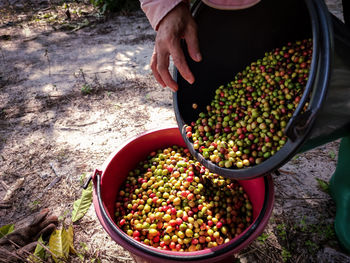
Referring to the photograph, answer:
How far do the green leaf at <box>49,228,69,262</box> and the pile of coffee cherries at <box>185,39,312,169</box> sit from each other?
147cm

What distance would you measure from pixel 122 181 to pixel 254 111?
1525 millimetres

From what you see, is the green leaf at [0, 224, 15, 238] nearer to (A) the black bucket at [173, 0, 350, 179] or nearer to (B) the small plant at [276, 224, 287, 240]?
(A) the black bucket at [173, 0, 350, 179]

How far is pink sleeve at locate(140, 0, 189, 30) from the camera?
71.2 inches

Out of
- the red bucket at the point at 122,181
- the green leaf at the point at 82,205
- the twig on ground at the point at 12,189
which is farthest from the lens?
the twig on ground at the point at 12,189

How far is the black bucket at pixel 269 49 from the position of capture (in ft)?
3.84

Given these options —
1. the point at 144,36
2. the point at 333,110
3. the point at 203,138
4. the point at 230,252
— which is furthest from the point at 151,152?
the point at 144,36

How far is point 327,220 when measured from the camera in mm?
2531

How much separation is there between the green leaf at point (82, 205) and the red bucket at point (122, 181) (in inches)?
16.4

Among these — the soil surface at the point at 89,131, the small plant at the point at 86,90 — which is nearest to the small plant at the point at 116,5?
the soil surface at the point at 89,131

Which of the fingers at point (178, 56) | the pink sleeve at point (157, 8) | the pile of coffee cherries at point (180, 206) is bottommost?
the pile of coffee cherries at point (180, 206)

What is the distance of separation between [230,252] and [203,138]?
92cm

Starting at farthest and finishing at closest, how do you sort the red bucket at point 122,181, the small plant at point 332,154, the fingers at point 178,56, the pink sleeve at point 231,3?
1. the small plant at point 332,154
2. the pink sleeve at point 231,3
3. the fingers at point 178,56
4. the red bucket at point 122,181

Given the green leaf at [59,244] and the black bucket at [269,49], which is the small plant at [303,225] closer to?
the black bucket at [269,49]

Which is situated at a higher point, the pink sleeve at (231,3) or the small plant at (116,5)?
the pink sleeve at (231,3)
